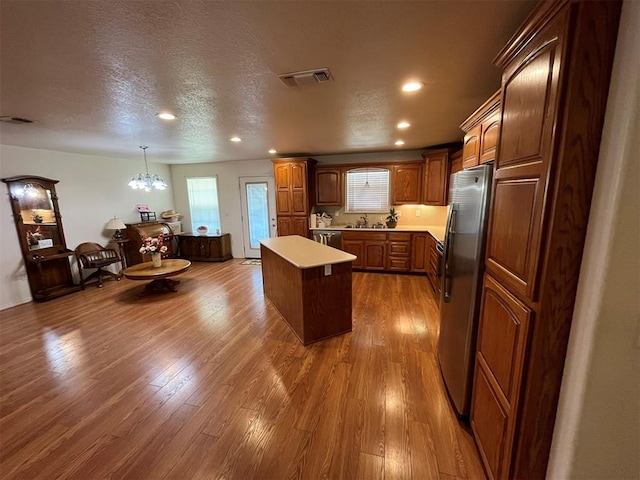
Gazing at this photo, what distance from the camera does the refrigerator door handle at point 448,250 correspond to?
1.99 metres

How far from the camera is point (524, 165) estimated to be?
113 cm

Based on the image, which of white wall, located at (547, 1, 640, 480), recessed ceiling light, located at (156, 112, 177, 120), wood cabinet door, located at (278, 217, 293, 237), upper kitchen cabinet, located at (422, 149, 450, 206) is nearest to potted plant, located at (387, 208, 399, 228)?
upper kitchen cabinet, located at (422, 149, 450, 206)

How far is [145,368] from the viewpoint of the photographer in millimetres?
2475

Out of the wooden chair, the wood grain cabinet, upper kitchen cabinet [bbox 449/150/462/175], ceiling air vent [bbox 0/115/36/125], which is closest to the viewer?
ceiling air vent [bbox 0/115/36/125]

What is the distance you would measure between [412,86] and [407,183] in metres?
3.28

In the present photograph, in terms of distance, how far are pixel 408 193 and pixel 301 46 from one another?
13.8ft

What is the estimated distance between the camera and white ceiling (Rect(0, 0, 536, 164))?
1.22 metres

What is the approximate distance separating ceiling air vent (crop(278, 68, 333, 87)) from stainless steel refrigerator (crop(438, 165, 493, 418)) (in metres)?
1.20

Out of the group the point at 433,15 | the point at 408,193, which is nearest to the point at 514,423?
the point at 433,15

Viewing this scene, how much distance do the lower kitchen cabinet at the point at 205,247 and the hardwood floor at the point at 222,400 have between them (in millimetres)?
3022

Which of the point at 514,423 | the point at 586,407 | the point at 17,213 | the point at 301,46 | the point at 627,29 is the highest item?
the point at 301,46

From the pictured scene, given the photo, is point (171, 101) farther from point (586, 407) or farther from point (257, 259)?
point (257, 259)

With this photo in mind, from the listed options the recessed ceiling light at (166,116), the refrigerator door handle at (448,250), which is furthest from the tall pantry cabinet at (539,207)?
the recessed ceiling light at (166,116)

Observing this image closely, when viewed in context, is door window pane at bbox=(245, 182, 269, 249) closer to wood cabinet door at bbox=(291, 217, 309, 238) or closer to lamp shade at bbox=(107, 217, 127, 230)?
wood cabinet door at bbox=(291, 217, 309, 238)
